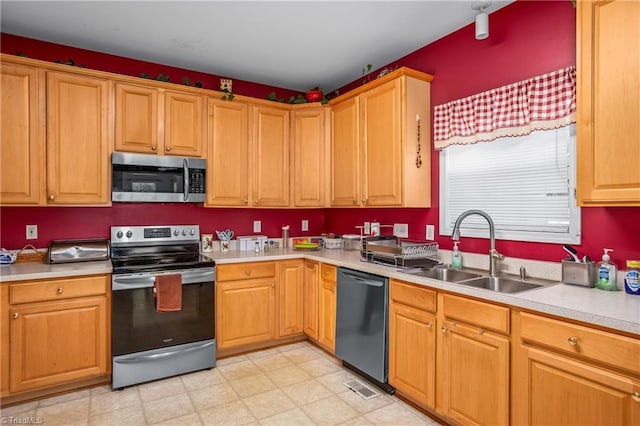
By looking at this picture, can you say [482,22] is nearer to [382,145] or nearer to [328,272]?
Answer: [382,145]

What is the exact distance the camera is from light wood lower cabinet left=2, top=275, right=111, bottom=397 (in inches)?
94.6

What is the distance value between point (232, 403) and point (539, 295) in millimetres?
2021

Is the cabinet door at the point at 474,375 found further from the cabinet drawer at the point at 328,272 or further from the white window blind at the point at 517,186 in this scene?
the cabinet drawer at the point at 328,272

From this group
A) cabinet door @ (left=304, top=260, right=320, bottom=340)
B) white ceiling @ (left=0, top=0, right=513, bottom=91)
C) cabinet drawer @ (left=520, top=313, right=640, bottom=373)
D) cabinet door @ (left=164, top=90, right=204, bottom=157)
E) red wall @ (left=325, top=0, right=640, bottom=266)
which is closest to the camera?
cabinet drawer @ (left=520, top=313, right=640, bottom=373)

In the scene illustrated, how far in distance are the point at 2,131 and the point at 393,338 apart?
3148 millimetres

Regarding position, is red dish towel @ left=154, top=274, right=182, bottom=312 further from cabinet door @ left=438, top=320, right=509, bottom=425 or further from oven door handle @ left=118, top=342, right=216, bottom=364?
cabinet door @ left=438, top=320, right=509, bottom=425

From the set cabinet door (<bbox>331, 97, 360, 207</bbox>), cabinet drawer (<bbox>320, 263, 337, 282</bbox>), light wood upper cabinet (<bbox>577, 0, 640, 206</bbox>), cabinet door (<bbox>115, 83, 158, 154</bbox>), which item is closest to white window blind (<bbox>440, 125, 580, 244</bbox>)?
light wood upper cabinet (<bbox>577, 0, 640, 206</bbox>)

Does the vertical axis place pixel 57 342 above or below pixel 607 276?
below

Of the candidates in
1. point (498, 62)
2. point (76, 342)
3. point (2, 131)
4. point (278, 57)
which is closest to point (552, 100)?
point (498, 62)

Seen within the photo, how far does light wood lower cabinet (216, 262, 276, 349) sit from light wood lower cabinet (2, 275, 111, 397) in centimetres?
85

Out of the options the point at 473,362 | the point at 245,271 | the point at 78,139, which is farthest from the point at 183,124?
the point at 473,362

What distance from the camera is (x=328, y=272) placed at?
3.16 meters

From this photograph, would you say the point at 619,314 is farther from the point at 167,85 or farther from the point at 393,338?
the point at 167,85

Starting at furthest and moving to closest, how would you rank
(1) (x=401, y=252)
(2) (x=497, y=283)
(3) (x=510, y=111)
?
(1) (x=401, y=252), (3) (x=510, y=111), (2) (x=497, y=283)
